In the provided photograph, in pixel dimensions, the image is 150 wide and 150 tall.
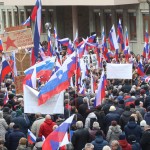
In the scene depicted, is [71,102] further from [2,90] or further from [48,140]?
[48,140]

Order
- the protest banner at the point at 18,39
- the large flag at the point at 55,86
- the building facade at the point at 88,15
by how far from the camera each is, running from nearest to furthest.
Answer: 1. the large flag at the point at 55,86
2. the protest banner at the point at 18,39
3. the building facade at the point at 88,15

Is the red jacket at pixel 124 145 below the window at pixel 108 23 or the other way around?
below

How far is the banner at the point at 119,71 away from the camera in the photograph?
22.4 m

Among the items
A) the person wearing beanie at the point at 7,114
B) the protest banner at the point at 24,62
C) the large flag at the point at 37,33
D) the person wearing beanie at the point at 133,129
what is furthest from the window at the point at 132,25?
the person wearing beanie at the point at 133,129

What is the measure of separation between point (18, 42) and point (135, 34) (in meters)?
19.9

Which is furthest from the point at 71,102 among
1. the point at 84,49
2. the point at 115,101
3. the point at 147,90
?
the point at 84,49

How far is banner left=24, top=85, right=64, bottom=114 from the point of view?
1477 centimetres

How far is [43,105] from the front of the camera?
49.0 feet

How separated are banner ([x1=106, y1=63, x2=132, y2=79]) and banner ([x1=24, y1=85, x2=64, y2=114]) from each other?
7.43 m

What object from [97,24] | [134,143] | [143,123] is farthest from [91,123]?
[97,24]

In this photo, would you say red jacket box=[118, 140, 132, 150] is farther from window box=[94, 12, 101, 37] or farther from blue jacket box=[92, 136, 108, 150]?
window box=[94, 12, 101, 37]

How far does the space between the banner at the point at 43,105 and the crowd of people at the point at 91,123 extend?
370mm

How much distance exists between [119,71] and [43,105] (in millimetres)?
7912

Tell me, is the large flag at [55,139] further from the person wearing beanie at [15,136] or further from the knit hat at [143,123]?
the knit hat at [143,123]
